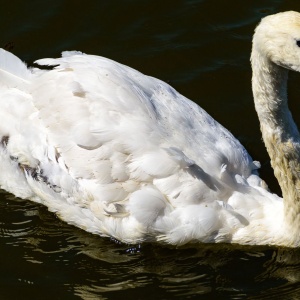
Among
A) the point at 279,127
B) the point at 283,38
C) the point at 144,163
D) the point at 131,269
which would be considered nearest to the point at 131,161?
the point at 144,163

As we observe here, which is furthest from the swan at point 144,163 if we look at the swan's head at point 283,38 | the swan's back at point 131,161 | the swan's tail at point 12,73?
the swan's head at point 283,38

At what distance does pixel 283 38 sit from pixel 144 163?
65.8 inches

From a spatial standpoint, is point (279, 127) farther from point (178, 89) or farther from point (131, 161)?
point (178, 89)

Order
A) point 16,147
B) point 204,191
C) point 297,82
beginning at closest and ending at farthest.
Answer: point 204,191
point 16,147
point 297,82

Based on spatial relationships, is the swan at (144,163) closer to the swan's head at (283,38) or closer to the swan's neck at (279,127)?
the swan's neck at (279,127)

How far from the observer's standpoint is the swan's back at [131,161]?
6.94 meters

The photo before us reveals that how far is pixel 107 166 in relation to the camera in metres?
7.01

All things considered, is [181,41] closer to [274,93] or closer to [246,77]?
[246,77]

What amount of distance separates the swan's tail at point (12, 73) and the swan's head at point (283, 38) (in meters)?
2.58

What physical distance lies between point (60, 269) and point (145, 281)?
2.55ft

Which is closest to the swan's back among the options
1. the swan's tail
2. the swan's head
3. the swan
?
the swan

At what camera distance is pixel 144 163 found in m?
6.92

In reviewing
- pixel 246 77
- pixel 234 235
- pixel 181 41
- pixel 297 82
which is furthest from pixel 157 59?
pixel 234 235

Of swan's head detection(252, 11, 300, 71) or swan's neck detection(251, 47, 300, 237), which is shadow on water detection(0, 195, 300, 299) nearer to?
swan's neck detection(251, 47, 300, 237)
